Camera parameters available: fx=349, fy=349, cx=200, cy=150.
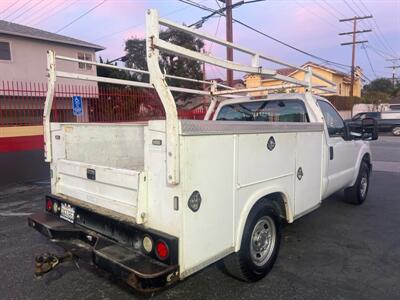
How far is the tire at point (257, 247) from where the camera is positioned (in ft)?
10.5

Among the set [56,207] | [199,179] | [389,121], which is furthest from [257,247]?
[389,121]

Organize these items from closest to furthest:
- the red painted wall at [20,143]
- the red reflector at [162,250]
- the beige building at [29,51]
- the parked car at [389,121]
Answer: the red reflector at [162,250], the red painted wall at [20,143], the beige building at [29,51], the parked car at [389,121]

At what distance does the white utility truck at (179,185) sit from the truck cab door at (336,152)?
0.06 m

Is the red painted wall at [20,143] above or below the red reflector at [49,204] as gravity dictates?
above

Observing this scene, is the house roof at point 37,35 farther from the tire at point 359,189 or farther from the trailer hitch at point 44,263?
the trailer hitch at point 44,263

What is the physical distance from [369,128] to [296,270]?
127 inches

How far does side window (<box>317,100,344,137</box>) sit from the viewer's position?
487 cm

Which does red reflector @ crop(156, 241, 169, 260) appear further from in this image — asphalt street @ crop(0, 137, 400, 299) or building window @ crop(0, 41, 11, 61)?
building window @ crop(0, 41, 11, 61)

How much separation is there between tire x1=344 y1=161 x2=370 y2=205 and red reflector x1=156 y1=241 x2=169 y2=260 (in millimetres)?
4696

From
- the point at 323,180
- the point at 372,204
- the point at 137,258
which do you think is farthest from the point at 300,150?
the point at 372,204

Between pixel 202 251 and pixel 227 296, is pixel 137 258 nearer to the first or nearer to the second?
pixel 202 251

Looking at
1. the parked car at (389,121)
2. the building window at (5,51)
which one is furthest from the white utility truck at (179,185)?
the parked car at (389,121)

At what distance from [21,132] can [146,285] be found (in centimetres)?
802

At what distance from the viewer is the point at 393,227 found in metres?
5.17
